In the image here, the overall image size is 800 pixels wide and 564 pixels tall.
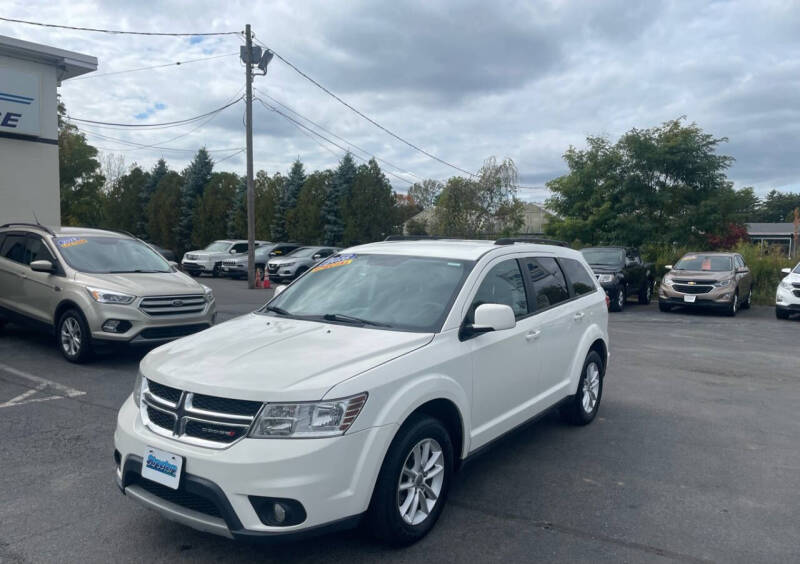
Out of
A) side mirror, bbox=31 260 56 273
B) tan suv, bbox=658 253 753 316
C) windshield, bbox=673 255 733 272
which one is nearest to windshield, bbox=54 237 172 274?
side mirror, bbox=31 260 56 273

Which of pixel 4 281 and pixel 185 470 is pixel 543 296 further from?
pixel 4 281

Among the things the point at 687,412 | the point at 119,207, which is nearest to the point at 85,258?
the point at 687,412

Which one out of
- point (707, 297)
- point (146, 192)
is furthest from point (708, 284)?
point (146, 192)

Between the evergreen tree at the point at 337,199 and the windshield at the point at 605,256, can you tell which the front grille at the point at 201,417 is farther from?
the evergreen tree at the point at 337,199

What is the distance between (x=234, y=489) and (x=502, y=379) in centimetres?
212

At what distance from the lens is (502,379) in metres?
4.59

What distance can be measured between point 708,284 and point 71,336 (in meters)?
14.4

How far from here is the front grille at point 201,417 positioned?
128 inches

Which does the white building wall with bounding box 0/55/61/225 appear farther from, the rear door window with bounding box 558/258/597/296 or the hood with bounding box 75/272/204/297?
the rear door window with bounding box 558/258/597/296

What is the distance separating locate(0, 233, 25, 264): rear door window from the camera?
9602mm

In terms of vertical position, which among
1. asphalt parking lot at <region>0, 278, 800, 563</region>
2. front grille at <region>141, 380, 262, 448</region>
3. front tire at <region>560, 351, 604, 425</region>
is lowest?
asphalt parking lot at <region>0, 278, 800, 563</region>

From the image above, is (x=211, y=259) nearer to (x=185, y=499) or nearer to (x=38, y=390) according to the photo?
(x=38, y=390)

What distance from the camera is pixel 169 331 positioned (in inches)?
333

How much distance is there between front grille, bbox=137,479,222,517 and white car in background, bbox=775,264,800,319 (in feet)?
52.1
